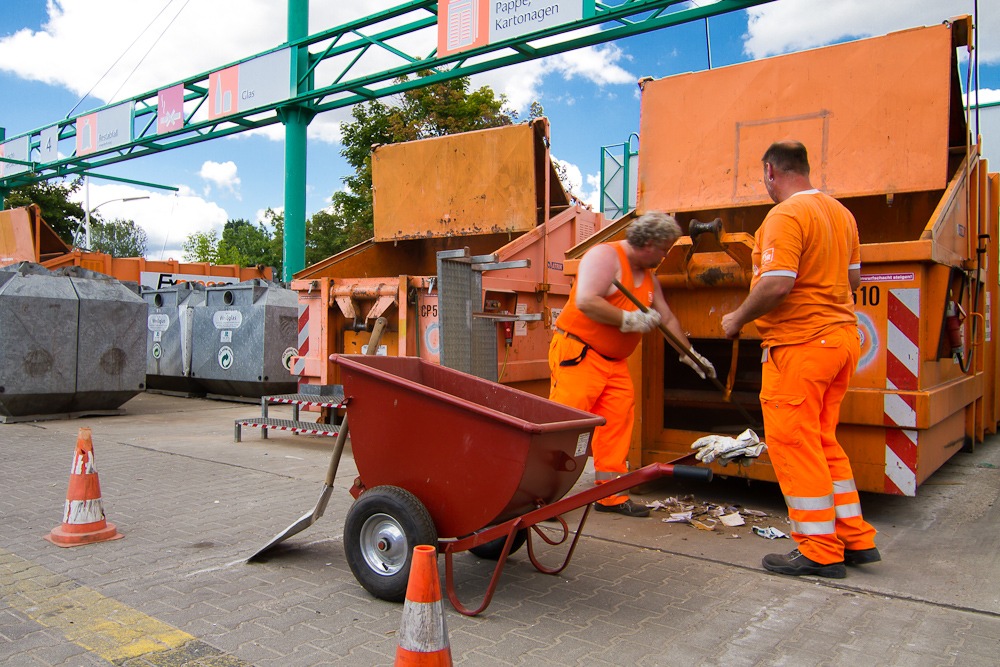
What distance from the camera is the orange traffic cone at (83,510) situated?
387cm

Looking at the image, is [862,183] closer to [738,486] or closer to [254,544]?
[738,486]

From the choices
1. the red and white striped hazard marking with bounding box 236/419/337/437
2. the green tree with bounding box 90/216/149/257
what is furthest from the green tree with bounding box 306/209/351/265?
the green tree with bounding box 90/216/149/257

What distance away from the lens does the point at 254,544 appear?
389 centimetres

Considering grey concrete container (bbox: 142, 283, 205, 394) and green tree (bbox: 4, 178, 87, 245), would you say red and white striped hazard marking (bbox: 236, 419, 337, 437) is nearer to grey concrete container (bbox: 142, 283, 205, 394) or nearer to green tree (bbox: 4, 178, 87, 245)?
grey concrete container (bbox: 142, 283, 205, 394)

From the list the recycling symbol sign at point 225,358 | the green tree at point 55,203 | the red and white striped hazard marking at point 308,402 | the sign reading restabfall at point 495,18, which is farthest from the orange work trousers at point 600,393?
the green tree at point 55,203

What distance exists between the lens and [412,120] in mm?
18703

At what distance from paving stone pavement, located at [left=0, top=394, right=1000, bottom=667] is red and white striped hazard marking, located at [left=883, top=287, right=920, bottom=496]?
48cm

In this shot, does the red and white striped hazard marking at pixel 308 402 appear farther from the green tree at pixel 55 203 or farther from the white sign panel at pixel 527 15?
the green tree at pixel 55 203

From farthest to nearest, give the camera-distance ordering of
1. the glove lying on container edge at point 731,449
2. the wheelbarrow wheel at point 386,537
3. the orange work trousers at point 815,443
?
1. the orange work trousers at point 815,443
2. the glove lying on container edge at point 731,449
3. the wheelbarrow wheel at point 386,537

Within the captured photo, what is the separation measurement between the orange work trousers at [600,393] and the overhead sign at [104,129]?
55.7 feet

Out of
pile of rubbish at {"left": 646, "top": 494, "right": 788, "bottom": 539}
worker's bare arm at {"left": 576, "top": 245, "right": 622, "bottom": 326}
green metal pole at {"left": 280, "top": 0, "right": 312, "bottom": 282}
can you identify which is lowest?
pile of rubbish at {"left": 646, "top": 494, "right": 788, "bottom": 539}

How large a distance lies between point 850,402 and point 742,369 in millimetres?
1885

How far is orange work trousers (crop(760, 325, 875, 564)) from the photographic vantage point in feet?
10.8

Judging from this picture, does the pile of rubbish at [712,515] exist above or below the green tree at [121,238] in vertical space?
below
